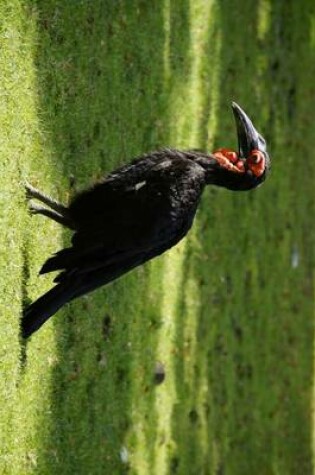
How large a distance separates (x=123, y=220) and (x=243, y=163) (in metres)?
0.82

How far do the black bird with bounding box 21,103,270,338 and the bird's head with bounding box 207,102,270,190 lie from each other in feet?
0.25

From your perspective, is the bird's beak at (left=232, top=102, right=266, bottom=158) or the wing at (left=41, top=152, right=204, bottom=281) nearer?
the wing at (left=41, top=152, right=204, bottom=281)

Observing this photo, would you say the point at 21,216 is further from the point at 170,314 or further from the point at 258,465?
the point at 258,465

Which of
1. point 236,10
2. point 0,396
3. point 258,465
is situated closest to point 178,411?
point 258,465

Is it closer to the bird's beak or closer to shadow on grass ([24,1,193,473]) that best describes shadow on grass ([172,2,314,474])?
shadow on grass ([24,1,193,473])

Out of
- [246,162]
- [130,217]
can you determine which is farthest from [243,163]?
[130,217]

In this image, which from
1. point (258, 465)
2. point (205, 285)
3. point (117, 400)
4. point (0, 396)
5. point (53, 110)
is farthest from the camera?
point (258, 465)

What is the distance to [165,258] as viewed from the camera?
696 centimetres

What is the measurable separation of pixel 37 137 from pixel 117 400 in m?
1.90

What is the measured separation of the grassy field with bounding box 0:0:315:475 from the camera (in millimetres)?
→ 5164

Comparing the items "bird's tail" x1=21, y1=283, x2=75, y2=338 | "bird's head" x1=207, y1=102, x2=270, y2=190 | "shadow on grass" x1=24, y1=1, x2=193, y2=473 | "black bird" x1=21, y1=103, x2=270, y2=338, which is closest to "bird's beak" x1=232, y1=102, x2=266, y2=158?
"bird's head" x1=207, y1=102, x2=270, y2=190

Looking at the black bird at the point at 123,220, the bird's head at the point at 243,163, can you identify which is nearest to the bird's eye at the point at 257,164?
the bird's head at the point at 243,163

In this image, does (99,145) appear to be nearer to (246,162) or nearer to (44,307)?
(246,162)

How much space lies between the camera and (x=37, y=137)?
532cm
